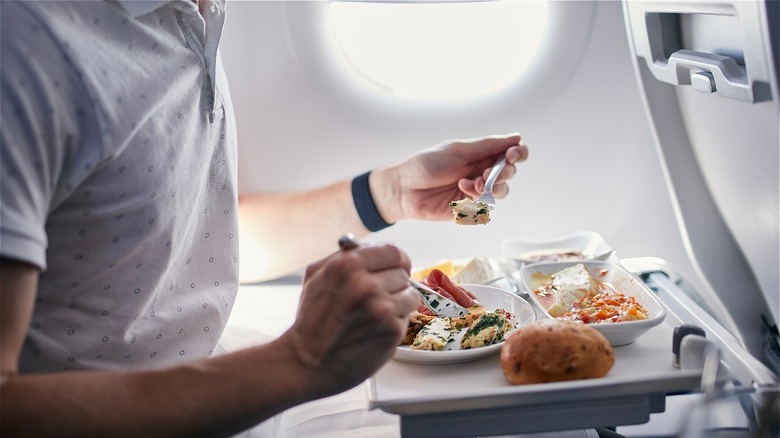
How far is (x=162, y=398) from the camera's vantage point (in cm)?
82

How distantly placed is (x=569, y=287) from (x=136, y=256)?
0.64 m

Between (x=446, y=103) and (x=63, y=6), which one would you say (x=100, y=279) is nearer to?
(x=63, y=6)

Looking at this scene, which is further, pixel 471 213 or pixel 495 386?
pixel 471 213

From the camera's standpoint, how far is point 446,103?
5.98ft

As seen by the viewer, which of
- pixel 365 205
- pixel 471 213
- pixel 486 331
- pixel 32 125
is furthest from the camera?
pixel 365 205

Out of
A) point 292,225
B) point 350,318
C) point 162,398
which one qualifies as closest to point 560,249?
point 292,225

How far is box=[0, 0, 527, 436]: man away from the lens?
2.63 feet

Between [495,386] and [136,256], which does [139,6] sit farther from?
[495,386]

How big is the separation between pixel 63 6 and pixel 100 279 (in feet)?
1.07

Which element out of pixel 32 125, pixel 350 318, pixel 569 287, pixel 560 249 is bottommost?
pixel 560 249

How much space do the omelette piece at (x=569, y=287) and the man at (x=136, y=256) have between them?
1.18 ft

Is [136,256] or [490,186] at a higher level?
[136,256]

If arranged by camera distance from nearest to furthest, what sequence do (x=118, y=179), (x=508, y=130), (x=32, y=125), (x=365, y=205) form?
(x=32, y=125) → (x=118, y=179) → (x=365, y=205) → (x=508, y=130)

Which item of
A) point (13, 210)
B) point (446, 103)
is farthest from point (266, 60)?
point (13, 210)
